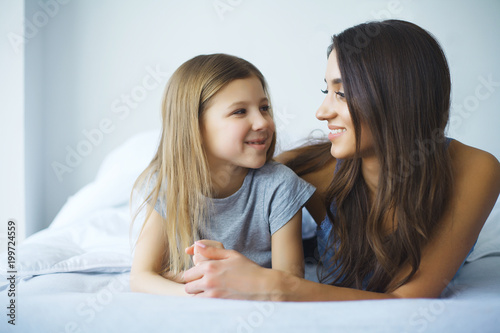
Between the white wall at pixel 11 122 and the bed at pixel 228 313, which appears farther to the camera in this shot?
the white wall at pixel 11 122

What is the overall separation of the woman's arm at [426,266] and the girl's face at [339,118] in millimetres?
235

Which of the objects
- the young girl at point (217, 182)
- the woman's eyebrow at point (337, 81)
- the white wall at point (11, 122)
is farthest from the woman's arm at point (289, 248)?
the white wall at point (11, 122)

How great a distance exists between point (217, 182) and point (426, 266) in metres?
0.57

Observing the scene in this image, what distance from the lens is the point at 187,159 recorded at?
3.49 feet

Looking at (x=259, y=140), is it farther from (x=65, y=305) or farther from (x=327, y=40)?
(x=327, y=40)

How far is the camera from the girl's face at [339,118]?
942 mm

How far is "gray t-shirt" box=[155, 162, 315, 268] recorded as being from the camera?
1068 millimetres

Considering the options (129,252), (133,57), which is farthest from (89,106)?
(129,252)

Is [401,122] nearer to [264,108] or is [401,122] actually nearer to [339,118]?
[339,118]

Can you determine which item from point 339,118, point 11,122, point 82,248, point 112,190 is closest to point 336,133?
point 339,118

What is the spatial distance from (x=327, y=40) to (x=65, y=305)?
65.4 inches

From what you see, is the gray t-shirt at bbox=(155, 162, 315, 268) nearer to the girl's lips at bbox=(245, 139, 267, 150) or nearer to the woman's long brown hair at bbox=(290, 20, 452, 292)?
the girl's lips at bbox=(245, 139, 267, 150)

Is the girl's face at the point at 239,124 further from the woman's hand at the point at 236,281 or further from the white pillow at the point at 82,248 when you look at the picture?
the white pillow at the point at 82,248

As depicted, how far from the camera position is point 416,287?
0.85 meters
